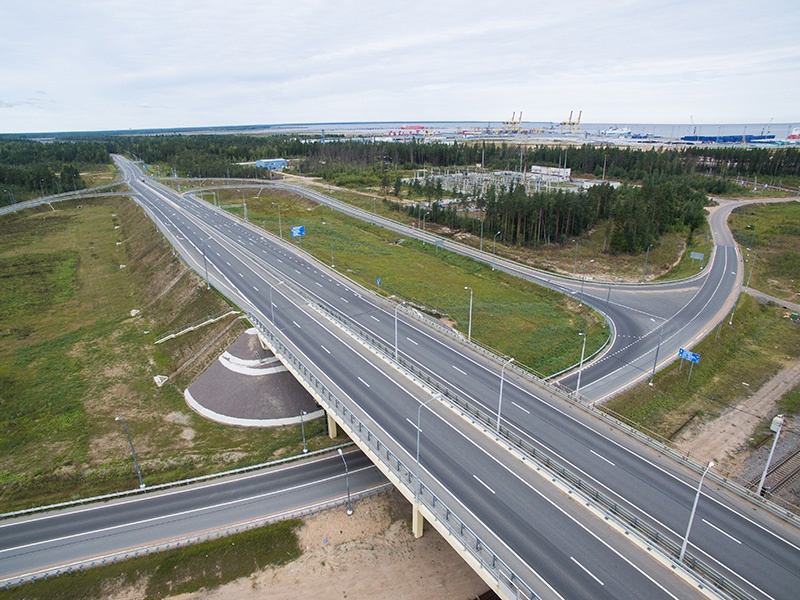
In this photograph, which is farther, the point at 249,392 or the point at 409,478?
the point at 249,392

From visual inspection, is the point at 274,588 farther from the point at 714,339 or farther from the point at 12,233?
the point at 12,233

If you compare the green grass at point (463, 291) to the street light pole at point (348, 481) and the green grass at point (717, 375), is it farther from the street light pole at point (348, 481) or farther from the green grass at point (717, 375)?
the street light pole at point (348, 481)

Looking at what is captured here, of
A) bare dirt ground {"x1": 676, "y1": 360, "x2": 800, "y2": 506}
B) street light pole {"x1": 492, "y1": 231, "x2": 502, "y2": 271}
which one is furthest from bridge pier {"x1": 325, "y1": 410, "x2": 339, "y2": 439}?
street light pole {"x1": 492, "y1": 231, "x2": 502, "y2": 271}

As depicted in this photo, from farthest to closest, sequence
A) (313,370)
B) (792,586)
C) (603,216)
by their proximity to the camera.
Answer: (603,216)
(313,370)
(792,586)

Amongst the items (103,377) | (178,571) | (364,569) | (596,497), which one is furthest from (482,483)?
(103,377)

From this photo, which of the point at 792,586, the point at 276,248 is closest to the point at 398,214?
the point at 276,248

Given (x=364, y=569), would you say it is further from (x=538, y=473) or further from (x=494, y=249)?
(x=494, y=249)

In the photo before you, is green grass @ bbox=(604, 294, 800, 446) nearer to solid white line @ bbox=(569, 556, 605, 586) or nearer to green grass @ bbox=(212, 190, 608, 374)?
green grass @ bbox=(212, 190, 608, 374)
